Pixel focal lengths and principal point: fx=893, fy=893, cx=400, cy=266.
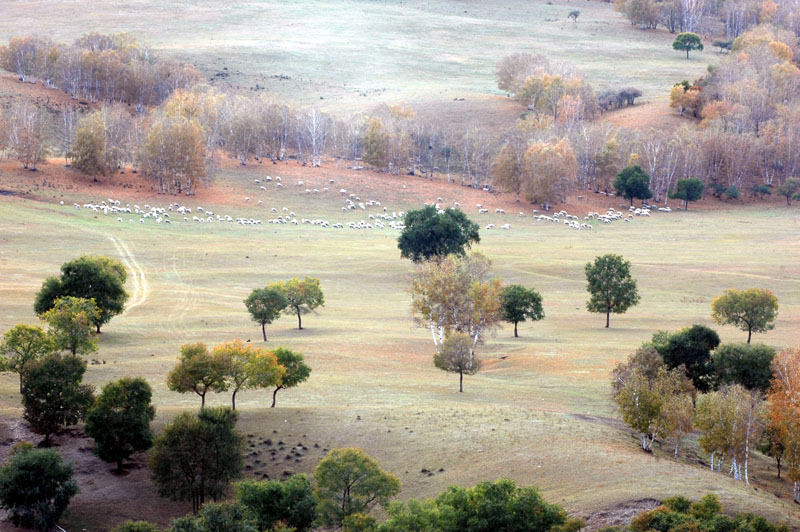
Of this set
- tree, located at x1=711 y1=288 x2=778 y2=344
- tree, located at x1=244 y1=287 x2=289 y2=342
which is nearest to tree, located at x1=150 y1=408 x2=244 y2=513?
tree, located at x1=244 y1=287 x2=289 y2=342

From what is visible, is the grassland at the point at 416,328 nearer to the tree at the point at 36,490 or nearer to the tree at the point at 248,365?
the tree at the point at 36,490

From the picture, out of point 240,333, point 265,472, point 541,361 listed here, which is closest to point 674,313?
point 541,361

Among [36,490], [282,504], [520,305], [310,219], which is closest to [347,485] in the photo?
[282,504]

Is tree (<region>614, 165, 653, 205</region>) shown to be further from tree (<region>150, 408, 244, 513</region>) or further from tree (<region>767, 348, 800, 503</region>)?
tree (<region>150, 408, 244, 513</region>)

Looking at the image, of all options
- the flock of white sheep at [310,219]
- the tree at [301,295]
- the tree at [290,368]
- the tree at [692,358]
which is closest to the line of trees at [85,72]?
the flock of white sheep at [310,219]

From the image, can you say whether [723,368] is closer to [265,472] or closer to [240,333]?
[265,472]
